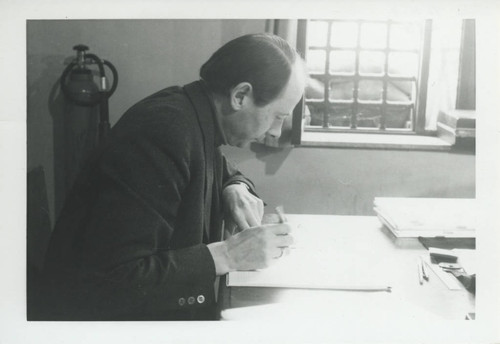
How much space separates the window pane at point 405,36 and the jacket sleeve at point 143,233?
517 mm

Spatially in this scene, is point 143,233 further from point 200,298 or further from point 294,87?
point 294,87

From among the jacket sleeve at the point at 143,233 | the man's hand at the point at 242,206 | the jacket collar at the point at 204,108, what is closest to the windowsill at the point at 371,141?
the man's hand at the point at 242,206

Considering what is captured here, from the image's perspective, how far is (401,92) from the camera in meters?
1.15

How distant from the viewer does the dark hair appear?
99 cm

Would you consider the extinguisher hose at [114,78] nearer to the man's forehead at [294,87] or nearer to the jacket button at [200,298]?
the man's forehead at [294,87]

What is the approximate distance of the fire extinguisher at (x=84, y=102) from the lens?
1084mm

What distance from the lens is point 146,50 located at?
104 cm

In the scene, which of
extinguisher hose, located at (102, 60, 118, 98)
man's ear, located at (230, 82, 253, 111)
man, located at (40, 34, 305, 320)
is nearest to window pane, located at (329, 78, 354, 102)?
man, located at (40, 34, 305, 320)

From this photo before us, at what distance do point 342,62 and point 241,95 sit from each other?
26cm

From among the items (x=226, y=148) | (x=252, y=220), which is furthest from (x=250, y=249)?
(x=226, y=148)

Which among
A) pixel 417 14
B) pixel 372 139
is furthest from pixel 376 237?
pixel 417 14

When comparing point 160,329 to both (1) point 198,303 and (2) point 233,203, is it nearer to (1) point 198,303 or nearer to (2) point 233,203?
(1) point 198,303

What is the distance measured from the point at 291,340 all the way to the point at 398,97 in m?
0.62

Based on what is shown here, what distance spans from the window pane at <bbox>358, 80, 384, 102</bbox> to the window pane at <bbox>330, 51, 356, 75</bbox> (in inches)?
1.8
